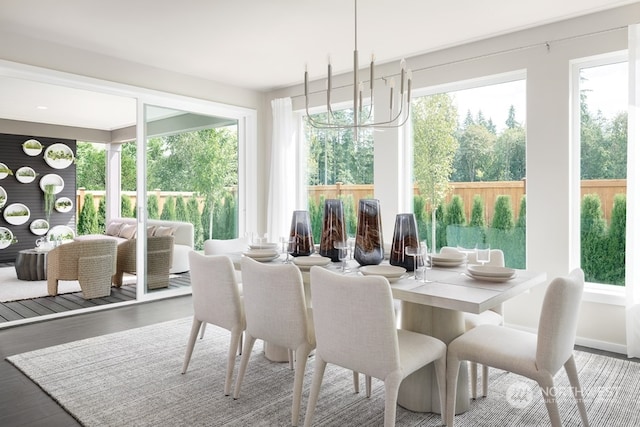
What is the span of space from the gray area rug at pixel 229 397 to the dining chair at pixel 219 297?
249 millimetres

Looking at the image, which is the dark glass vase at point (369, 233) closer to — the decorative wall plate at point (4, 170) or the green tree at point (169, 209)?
the green tree at point (169, 209)

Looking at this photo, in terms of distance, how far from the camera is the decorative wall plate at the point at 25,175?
8.23 meters

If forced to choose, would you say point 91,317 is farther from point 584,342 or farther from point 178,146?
point 584,342

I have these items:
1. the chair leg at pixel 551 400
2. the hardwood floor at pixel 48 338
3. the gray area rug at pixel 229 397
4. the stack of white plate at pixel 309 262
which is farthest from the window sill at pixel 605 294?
the hardwood floor at pixel 48 338

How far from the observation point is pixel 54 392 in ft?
8.49

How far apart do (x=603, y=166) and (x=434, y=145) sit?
1510 mm

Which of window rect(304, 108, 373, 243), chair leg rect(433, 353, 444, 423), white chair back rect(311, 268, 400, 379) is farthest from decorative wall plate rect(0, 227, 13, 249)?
chair leg rect(433, 353, 444, 423)

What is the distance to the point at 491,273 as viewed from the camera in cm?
227

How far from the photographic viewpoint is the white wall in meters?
3.38

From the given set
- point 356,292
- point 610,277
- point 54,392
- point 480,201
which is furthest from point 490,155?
point 54,392

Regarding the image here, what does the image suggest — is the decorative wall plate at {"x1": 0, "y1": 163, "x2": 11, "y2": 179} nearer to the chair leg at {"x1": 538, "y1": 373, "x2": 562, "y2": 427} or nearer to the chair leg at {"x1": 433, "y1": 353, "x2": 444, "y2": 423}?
the chair leg at {"x1": 433, "y1": 353, "x2": 444, "y2": 423}

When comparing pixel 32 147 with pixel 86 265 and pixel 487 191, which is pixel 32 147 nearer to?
pixel 86 265

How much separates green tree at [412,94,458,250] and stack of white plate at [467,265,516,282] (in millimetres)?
2134

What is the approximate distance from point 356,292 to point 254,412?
39.2 inches
